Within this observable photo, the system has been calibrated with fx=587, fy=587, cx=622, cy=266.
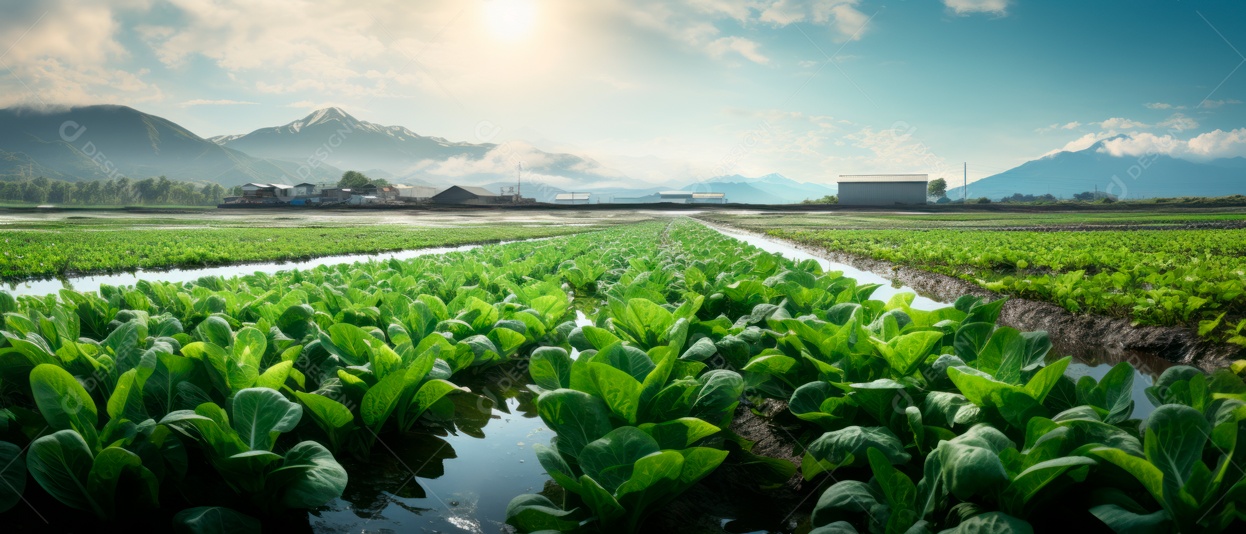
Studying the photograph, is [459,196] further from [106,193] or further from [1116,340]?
[1116,340]

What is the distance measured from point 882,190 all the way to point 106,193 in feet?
325

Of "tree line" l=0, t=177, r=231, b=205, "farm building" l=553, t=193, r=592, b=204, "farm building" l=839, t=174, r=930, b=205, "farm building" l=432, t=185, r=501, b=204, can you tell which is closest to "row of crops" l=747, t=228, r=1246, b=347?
"farm building" l=839, t=174, r=930, b=205

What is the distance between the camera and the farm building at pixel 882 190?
227 feet

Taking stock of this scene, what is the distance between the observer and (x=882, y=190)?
70625 mm

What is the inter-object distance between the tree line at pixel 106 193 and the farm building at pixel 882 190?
85.5m

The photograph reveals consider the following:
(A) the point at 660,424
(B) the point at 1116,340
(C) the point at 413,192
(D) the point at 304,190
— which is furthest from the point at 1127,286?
(C) the point at 413,192

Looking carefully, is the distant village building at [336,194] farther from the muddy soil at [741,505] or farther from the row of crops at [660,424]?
the muddy soil at [741,505]

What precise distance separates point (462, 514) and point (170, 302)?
3.49 m

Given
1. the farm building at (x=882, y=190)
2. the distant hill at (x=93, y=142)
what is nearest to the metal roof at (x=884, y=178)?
the farm building at (x=882, y=190)

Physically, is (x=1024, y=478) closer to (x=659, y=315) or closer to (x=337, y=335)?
(x=659, y=315)

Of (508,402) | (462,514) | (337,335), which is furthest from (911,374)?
(337,335)

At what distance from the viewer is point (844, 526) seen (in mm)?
1469

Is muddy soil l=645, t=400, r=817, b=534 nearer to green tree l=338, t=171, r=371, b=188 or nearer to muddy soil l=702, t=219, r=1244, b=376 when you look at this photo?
muddy soil l=702, t=219, r=1244, b=376

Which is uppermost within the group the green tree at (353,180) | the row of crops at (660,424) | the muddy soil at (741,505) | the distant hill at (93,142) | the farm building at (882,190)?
the distant hill at (93,142)
